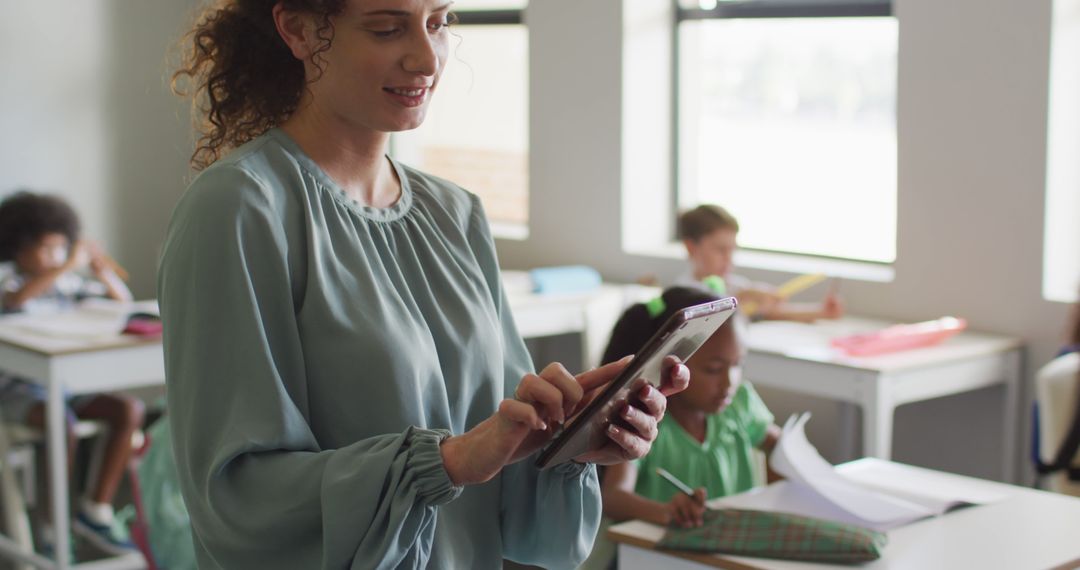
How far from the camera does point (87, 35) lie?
5699 mm

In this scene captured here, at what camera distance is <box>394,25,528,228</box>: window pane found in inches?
215

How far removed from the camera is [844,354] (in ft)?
11.8

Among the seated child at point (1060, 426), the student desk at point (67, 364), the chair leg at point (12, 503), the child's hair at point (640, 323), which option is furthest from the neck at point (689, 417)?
the chair leg at point (12, 503)

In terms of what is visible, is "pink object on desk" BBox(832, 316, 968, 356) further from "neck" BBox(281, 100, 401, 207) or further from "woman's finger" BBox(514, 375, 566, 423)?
"woman's finger" BBox(514, 375, 566, 423)

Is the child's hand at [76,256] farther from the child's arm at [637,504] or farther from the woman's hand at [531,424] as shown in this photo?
the woman's hand at [531,424]

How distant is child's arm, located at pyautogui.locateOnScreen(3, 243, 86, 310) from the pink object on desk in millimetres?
2484

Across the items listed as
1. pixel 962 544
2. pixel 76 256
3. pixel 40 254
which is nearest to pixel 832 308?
pixel 962 544

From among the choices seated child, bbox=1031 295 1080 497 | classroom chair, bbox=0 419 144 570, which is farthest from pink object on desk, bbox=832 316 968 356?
classroom chair, bbox=0 419 144 570

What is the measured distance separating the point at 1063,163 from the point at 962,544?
1.93 meters

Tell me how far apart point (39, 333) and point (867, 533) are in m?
2.55

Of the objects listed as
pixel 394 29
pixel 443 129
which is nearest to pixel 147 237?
pixel 443 129

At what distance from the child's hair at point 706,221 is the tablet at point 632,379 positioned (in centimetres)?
278

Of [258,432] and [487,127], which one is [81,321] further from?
[258,432]

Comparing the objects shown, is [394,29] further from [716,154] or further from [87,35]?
[87,35]
